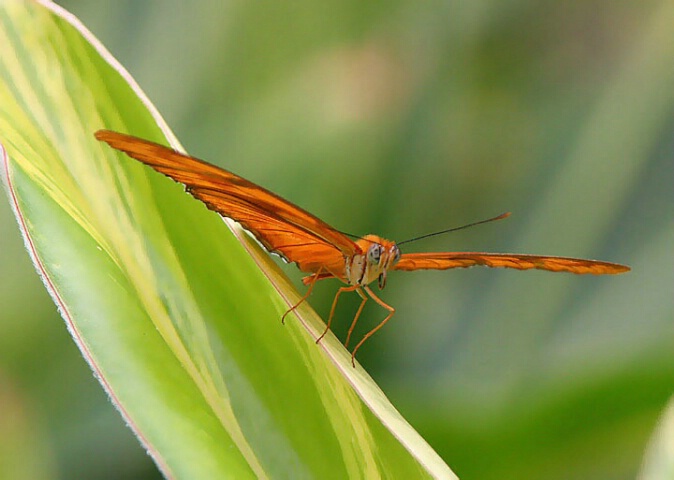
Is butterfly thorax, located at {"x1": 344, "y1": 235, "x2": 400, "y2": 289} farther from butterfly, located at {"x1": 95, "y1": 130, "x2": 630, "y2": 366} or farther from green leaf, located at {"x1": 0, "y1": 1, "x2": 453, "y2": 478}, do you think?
green leaf, located at {"x1": 0, "y1": 1, "x2": 453, "y2": 478}

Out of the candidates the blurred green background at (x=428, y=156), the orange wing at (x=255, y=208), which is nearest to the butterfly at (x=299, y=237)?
the orange wing at (x=255, y=208)

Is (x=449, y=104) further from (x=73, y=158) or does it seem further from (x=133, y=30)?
(x=73, y=158)

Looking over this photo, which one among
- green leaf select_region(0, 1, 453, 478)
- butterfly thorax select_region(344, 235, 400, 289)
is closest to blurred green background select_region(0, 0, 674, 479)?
butterfly thorax select_region(344, 235, 400, 289)

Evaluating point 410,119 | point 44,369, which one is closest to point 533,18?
point 410,119

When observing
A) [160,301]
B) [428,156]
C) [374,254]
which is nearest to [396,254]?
[374,254]

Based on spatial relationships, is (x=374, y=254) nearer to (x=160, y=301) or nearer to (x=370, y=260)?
(x=370, y=260)

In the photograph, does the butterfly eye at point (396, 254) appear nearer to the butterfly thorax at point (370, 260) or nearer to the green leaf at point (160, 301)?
the butterfly thorax at point (370, 260)
